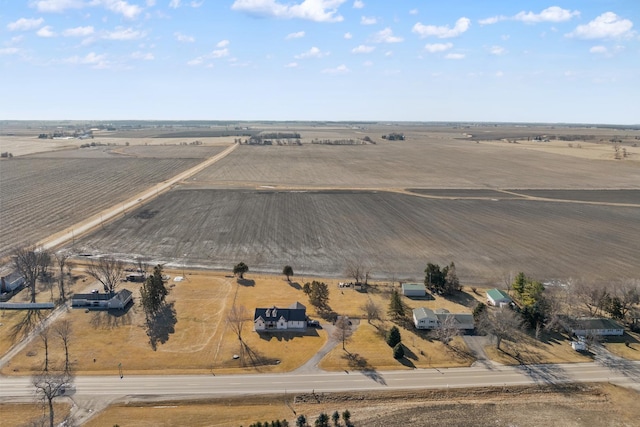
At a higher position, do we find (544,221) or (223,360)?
(544,221)

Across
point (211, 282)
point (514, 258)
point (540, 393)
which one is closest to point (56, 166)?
point (211, 282)

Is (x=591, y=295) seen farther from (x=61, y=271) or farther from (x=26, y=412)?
(x=61, y=271)

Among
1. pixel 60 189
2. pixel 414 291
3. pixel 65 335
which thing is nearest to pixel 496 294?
pixel 414 291

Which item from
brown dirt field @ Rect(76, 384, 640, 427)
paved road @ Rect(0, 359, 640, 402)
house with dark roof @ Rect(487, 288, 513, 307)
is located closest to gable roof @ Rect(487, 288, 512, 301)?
house with dark roof @ Rect(487, 288, 513, 307)

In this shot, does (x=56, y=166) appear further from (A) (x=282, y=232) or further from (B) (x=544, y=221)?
(B) (x=544, y=221)

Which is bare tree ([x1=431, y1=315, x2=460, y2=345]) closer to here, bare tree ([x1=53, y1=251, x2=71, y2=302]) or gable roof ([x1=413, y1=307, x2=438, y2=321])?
gable roof ([x1=413, y1=307, x2=438, y2=321])

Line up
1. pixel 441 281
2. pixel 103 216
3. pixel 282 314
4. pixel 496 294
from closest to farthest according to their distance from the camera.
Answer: pixel 282 314 < pixel 496 294 < pixel 441 281 < pixel 103 216
